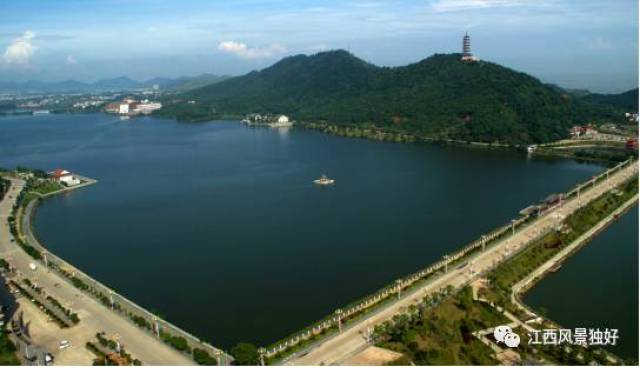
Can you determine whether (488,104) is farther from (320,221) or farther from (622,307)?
(622,307)

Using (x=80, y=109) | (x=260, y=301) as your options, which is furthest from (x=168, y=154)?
(x=80, y=109)

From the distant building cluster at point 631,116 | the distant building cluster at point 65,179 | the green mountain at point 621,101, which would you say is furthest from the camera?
the green mountain at point 621,101

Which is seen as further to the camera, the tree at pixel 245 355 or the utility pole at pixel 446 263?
the utility pole at pixel 446 263

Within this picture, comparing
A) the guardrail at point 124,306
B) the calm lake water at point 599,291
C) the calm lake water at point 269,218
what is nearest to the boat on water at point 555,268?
the calm lake water at point 599,291

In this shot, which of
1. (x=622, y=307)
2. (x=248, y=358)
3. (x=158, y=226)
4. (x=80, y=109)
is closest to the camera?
(x=248, y=358)

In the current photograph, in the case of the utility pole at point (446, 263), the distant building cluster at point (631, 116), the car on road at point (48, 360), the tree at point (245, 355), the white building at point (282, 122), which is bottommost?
the car on road at point (48, 360)

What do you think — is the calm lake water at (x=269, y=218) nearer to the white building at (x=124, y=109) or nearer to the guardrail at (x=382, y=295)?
→ the guardrail at (x=382, y=295)

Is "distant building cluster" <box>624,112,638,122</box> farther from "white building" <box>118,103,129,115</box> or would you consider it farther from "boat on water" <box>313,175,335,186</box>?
"white building" <box>118,103,129,115</box>
